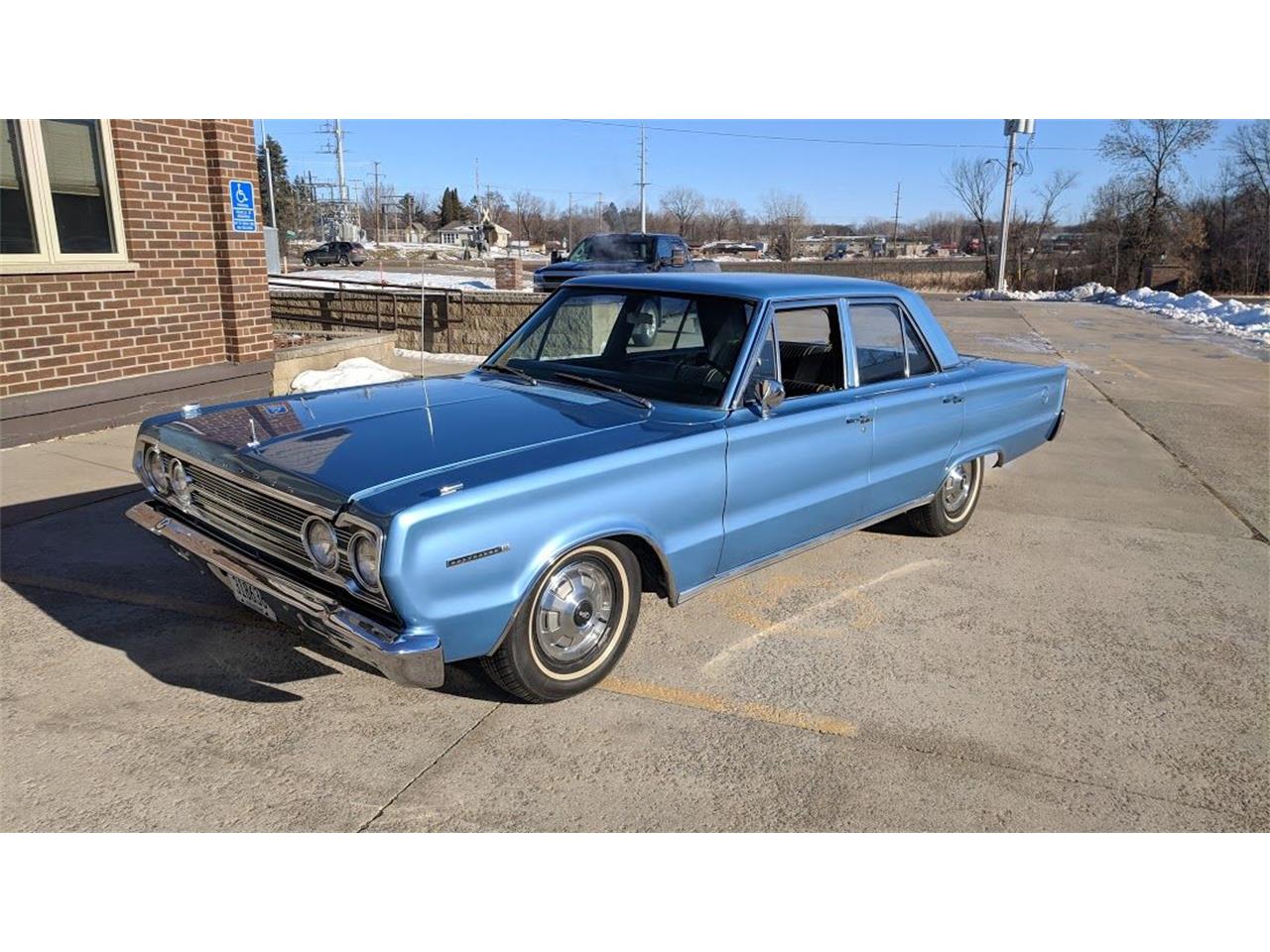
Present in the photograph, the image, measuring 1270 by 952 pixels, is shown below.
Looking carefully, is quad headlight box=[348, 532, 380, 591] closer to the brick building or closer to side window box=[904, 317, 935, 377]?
side window box=[904, 317, 935, 377]

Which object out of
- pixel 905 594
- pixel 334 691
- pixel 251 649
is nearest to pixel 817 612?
pixel 905 594

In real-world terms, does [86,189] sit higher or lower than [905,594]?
higher

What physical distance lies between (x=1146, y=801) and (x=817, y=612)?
1.79 meters

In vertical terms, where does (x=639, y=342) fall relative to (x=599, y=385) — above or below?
above

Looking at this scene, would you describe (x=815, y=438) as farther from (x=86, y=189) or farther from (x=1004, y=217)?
(x=1004, y=217)

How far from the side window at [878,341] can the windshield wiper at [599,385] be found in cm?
136

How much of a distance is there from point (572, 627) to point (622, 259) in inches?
558

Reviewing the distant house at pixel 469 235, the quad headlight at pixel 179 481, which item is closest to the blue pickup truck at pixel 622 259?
the quad headlight at pixel 179 481

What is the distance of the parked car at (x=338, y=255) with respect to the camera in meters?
36.4

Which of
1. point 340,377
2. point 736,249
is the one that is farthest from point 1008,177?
point 340,377

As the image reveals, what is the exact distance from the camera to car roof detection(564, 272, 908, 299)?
4.59 m

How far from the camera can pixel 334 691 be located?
12.2 ft

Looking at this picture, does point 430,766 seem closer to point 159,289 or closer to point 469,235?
point 159,289

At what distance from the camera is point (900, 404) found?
196 inches
